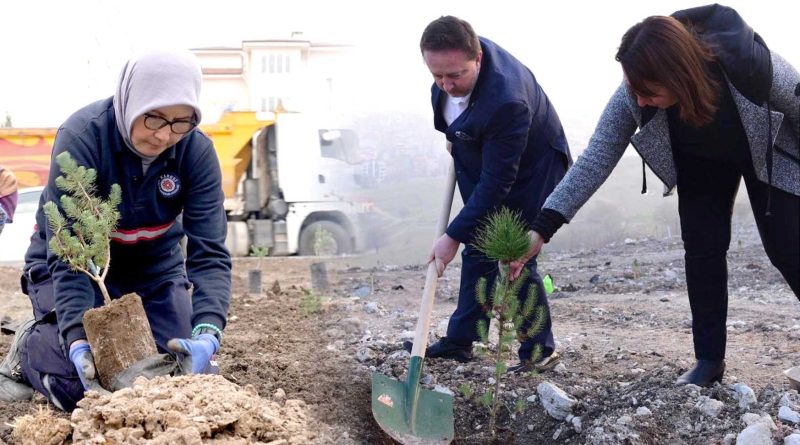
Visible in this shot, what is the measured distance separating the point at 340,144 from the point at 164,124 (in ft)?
32.5

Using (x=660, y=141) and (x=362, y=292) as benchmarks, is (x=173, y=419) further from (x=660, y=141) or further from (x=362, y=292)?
(x=362, y=292)

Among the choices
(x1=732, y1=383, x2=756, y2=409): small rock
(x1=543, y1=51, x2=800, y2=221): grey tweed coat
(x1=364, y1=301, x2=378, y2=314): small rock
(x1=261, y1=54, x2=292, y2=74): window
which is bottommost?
(x1=364, y1=301, x2=378, y2=314): small rock

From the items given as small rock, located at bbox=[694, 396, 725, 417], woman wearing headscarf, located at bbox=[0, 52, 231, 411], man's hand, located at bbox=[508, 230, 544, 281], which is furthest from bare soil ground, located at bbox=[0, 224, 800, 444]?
man's hand, located at bbox=[508, 230, 544, 281]

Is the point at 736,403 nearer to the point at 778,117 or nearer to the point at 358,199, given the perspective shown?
the point at 778,117

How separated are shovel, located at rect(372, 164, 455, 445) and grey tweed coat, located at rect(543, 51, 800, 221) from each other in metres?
0.90

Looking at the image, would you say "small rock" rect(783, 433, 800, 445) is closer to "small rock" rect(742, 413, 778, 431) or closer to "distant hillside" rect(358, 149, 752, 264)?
"small rock" rect(742, 413, 778, 431)

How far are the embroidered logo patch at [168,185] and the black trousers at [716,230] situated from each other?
1933 mm

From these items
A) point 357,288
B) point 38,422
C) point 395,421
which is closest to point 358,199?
point 357,288

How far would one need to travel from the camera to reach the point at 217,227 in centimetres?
339

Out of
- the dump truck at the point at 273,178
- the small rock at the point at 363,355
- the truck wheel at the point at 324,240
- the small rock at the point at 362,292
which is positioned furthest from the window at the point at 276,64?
the small rock at the point at 363,355

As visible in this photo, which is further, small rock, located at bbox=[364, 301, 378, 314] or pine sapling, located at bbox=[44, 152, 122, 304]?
small rock, located at bbox=[364, 301, 378, 314]

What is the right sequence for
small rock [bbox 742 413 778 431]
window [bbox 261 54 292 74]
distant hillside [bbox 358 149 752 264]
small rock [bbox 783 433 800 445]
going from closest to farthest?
small rock [bbox 783 433 800 445] < small rock [bbox 742 413 778 431] < distant hillside [bbox 358 149 752 264] < window [bbox 261 54 292 74]

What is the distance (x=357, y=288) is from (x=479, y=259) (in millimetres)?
4541

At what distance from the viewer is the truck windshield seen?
1263 cm
